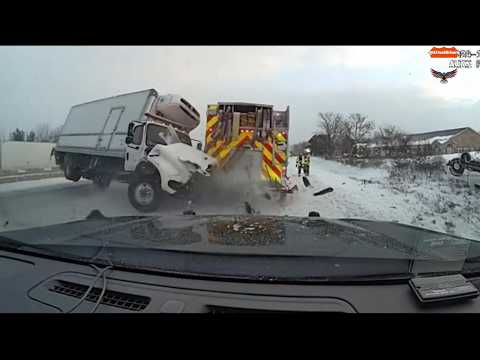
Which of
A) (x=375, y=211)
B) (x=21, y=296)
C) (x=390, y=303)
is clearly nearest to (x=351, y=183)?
(x=375, y=211)

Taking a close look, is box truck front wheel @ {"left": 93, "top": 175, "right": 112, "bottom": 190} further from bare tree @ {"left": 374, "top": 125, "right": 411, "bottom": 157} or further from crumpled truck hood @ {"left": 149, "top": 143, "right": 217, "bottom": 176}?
bare tree @ {"left": 374, "top": 125, "right": 411, "bottom": 157}

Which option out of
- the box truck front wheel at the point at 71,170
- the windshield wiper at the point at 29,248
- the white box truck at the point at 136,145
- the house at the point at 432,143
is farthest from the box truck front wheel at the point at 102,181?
the house at the point at 432,143

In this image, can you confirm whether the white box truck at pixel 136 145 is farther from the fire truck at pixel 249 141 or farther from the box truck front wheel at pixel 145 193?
the fire truck at pixel 249 141

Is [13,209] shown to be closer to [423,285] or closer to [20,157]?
[20,157]

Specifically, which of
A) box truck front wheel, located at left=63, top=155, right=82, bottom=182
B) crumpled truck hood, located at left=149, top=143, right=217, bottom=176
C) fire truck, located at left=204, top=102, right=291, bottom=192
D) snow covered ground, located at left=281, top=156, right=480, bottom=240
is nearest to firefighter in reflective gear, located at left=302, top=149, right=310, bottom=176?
snow covered ground, located at left=281, top=156, right=480, bottom=240

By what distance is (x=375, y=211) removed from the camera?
611 centimetres

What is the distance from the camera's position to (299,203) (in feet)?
22.0

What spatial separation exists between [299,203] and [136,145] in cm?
425

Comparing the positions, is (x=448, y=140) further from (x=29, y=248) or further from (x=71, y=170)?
(x=71, y=170)

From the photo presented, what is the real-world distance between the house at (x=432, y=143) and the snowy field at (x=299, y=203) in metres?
2.28

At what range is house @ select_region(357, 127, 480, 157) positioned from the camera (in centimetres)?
968

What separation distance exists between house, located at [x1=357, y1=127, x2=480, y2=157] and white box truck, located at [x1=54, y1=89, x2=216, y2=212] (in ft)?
30.0

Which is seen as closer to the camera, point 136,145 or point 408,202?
point 136,145

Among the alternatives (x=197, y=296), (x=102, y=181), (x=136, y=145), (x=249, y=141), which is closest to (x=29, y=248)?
(x=197, y=296)
